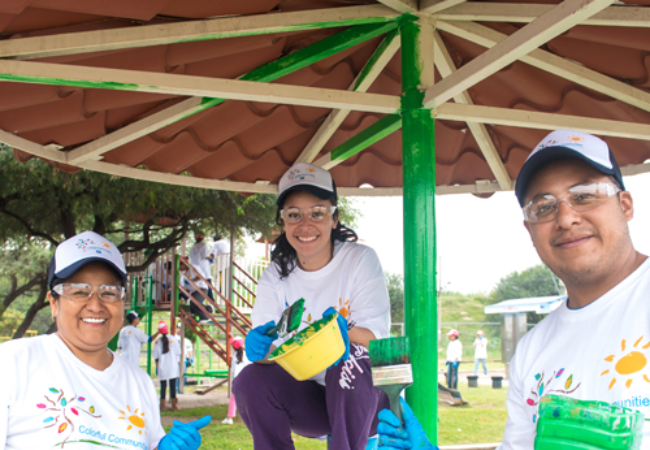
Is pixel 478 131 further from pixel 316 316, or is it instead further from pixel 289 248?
pixel 316 316

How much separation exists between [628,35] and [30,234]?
480 inches

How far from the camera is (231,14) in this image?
309 cm

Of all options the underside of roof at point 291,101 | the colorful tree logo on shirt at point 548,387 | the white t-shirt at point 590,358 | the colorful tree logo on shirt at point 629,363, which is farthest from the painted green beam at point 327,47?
the colorful tree logo on shirt at point 629,363

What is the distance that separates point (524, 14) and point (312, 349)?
2184 millimetres

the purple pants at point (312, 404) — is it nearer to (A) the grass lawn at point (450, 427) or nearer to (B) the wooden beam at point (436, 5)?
(B) the wooden beam at point (436, 5)

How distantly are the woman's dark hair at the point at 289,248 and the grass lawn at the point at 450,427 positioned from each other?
6.44 m

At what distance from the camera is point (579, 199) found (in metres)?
1.77

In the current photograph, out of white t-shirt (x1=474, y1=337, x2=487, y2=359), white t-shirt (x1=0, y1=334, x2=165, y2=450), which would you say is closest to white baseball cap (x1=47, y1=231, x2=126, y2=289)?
white t-shirt (x1=0, y1=334, x2=165, y2=450)

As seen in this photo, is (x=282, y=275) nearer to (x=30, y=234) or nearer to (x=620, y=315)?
(x=620, y=315)

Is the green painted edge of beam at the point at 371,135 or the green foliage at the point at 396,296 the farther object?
the green foliage at the point at 396,296

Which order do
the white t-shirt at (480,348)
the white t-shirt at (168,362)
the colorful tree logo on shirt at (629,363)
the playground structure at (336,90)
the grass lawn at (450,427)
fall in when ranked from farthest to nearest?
the white t-shirt at (480,348), the white t-shirt at (168,362), the grass lawn at (450,427), the playground structure at (336,90), the colorful tree logo on shirt at (629,363)

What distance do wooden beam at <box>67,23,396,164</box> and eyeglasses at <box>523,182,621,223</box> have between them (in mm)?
2017

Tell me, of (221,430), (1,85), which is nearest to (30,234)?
(221,430)

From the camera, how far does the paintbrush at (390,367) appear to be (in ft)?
8.69
